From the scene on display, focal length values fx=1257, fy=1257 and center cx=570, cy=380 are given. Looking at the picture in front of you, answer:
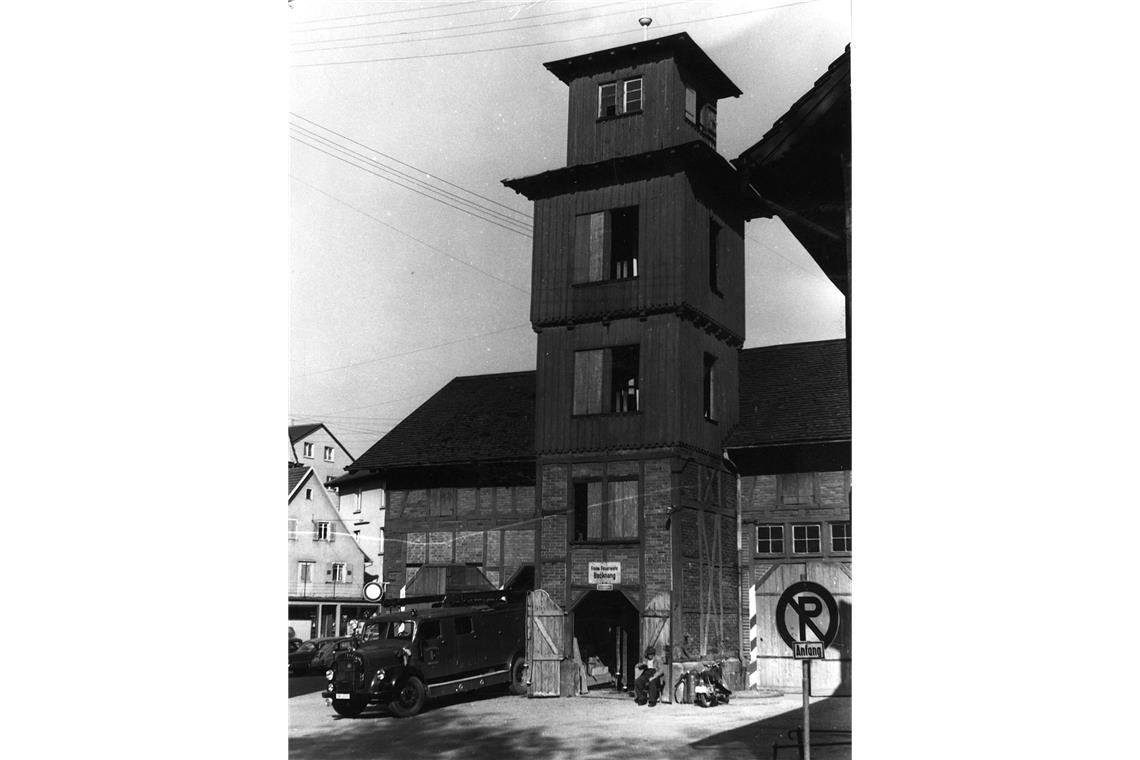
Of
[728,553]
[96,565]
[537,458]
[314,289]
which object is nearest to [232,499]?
[96,565]

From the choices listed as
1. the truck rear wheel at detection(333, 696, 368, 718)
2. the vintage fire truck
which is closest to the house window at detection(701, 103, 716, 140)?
the vintage fire truck

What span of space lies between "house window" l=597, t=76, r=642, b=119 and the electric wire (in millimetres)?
678

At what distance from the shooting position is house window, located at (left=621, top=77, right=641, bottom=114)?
6.10 meters

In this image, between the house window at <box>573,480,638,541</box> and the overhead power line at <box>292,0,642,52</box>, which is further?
the overhead power line at <box>292,0,642,52</box>

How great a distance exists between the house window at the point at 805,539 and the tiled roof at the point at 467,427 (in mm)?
1324

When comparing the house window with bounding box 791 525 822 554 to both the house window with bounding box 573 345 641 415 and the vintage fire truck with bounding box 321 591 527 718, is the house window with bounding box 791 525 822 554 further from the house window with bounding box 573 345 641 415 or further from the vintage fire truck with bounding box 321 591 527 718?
the vintage fire truck with bounding box 321 591 527 718

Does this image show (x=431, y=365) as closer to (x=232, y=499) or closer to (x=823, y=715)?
(x=232, y=499)

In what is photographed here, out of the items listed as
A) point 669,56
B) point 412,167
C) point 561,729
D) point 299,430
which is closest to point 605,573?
point 561,729

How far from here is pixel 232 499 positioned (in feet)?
21.1

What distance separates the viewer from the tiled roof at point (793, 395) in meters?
5.80

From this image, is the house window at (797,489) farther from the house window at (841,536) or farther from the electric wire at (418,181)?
Result: the electric wire at (418,181)

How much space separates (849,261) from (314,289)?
2.74m

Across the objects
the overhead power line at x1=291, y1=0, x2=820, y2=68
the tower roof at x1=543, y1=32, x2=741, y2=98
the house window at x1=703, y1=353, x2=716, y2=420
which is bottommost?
the house window at x1=703, y1=353, x2=716, y2=420

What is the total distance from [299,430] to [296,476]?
26cm
